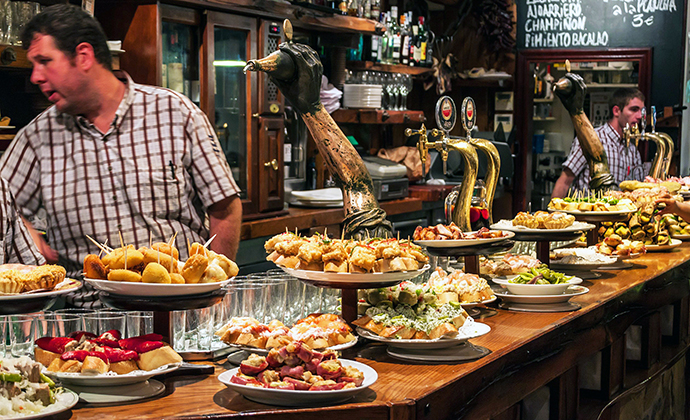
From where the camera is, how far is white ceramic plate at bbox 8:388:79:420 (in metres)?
1.38

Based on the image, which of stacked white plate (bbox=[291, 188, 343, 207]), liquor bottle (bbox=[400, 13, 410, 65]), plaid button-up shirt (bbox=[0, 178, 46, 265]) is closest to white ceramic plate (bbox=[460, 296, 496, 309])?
plaid button-up shirt (bbox=[0, 178, 46, 265])

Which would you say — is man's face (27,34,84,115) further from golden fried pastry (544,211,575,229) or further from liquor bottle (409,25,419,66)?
liquor bottle (409,25,419,66)

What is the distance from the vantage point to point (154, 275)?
5.44ft

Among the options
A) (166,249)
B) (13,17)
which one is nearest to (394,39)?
(13,17)

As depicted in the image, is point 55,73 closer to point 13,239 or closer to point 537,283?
point 13,239

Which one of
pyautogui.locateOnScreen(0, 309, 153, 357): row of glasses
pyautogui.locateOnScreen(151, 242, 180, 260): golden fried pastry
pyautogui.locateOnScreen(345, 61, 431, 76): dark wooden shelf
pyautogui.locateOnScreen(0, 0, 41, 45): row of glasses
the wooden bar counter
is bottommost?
the wooden bar counter

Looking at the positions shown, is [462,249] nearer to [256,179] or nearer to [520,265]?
[520,265]

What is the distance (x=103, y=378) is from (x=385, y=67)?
5.20 m

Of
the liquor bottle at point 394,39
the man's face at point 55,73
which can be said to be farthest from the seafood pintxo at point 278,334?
the liquor bottle at point 394,39

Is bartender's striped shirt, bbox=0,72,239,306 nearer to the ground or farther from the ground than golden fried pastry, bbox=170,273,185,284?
farther from the ground

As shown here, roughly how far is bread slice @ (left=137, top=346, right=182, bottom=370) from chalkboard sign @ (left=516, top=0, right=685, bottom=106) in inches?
256

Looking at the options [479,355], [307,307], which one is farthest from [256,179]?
[479,355]

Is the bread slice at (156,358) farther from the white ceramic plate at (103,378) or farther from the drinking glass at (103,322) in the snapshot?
the drinking glass at (103,322)

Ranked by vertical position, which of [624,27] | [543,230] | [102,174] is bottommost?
[543,230]
